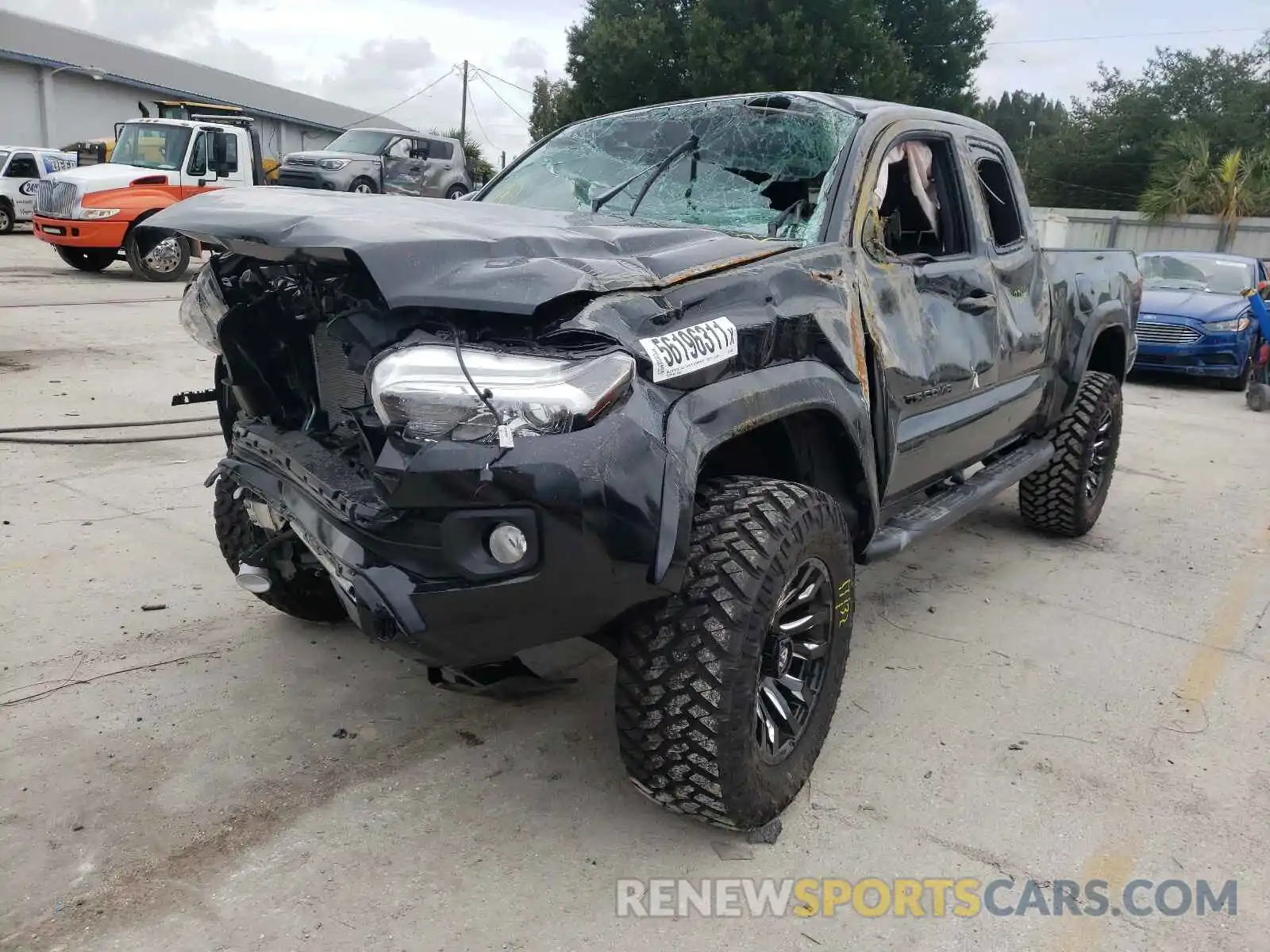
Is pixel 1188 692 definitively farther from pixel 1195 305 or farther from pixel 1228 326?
pixel 1195 305

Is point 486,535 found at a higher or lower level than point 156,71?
lower

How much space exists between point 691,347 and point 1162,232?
29.6m

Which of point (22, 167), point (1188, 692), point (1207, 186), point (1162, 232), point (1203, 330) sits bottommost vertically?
Answer: point (1188, 692)

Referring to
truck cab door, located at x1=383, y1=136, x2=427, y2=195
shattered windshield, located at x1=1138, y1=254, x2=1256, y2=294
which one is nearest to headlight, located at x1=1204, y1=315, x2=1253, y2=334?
shattered windshield, located at x1=1138, y1=254, x2=1256, y2=294

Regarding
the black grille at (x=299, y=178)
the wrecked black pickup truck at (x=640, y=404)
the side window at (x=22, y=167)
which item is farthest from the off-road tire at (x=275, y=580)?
the side window at (x=22, y=167)

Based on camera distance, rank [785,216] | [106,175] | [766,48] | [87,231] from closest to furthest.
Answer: [785,216], [87,231], [106,175], [766,48]

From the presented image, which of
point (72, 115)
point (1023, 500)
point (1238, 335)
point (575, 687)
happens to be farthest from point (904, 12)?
point (575, 687)

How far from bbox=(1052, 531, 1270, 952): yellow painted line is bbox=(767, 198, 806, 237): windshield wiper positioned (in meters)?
1.99

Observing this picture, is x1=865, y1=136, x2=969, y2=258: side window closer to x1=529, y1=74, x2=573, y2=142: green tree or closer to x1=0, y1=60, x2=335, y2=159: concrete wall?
x1=529, y1=74, x2=573, y2=142: green tree

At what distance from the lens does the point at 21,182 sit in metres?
21.1

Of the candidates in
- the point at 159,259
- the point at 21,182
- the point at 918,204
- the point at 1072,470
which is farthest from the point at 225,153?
the point at 918,204

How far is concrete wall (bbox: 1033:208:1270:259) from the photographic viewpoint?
85.6 ft

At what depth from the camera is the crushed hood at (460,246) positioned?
2.21m

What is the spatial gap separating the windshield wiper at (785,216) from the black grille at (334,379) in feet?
4.45
